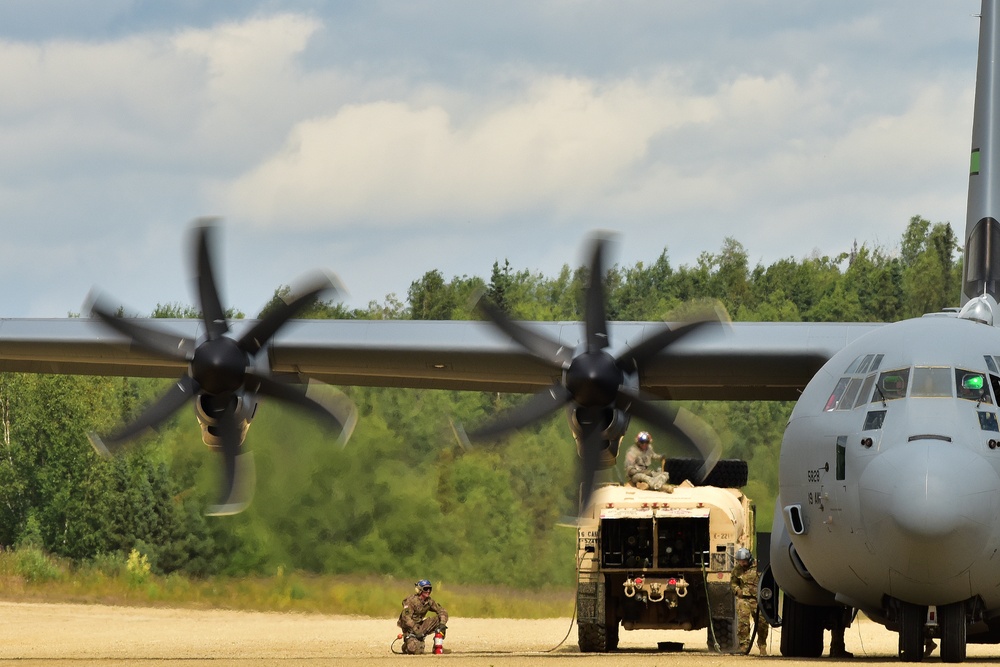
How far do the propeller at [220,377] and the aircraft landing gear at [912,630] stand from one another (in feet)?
22.5

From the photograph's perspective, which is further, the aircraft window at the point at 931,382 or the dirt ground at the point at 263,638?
the dirt ground at the point at 263,638

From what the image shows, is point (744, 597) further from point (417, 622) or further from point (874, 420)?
point (874, 420)

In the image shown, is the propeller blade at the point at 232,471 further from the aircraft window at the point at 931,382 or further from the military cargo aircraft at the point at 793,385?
the aircraft window at the point at 931,382

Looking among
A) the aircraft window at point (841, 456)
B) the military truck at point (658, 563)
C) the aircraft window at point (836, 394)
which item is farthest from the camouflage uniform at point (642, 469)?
the aircraft window at point (841, 456)

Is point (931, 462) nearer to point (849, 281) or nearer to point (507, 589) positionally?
point (507, 589)

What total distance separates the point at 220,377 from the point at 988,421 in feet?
27.7

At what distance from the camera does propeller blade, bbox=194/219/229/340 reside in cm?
1670

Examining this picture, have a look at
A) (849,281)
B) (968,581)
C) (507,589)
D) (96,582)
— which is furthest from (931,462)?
(849,281)

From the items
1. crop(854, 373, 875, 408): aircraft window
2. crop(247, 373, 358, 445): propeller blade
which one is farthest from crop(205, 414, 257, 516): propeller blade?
crop(854, 373, 875, 408): aircraft window

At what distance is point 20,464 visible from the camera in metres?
42.6

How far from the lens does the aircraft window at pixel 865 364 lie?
39.9 ft

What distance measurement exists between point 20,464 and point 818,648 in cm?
3267

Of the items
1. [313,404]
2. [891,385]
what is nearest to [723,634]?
[313,404]

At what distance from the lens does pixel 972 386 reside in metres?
11.6
